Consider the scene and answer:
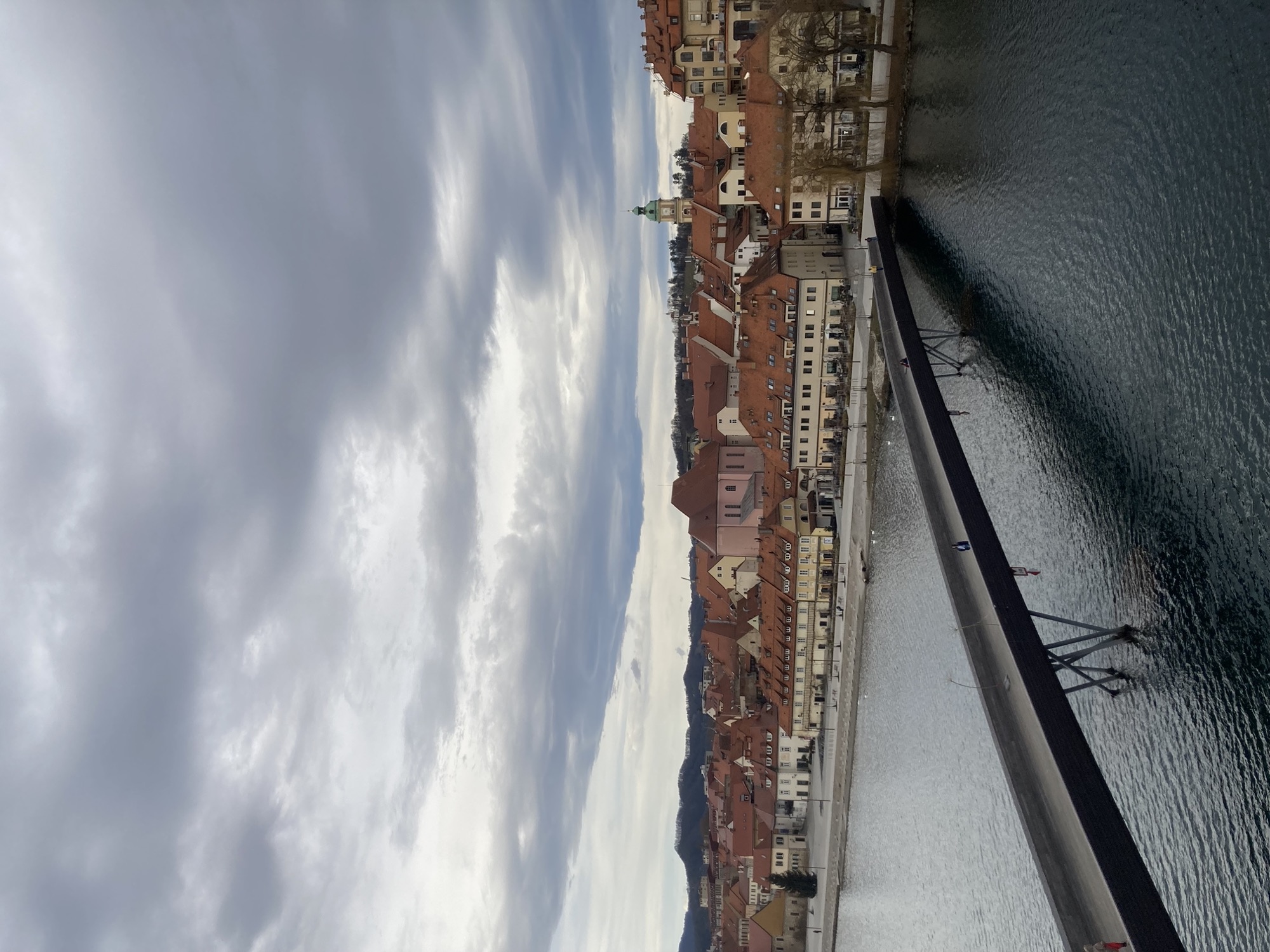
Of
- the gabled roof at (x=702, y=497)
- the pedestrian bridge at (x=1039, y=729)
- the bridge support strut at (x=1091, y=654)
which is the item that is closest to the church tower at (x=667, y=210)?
the gabled roof at (x=702, y=497)

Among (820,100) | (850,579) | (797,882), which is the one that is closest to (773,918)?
(797,882)

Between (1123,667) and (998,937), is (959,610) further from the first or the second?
(998,937)

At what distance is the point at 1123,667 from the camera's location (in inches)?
699

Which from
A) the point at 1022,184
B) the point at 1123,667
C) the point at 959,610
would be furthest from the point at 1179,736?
the point at 1022,184

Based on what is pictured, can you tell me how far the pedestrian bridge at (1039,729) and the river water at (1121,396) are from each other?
71.9 inches

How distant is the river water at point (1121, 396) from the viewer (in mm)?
A: 14930

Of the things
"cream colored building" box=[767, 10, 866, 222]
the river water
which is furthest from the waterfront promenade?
the river water

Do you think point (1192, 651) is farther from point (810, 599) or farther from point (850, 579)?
point (810, 599)

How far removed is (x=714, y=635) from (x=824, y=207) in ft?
110

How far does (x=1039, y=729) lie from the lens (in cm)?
1529

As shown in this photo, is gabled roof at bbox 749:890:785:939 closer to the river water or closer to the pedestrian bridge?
the river water

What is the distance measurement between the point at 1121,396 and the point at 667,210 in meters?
50.2

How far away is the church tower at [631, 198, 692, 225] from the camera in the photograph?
63.7 metres

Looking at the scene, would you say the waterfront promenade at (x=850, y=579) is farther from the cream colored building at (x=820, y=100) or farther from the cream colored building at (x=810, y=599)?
the cream colored building at (x=820, y=100)
